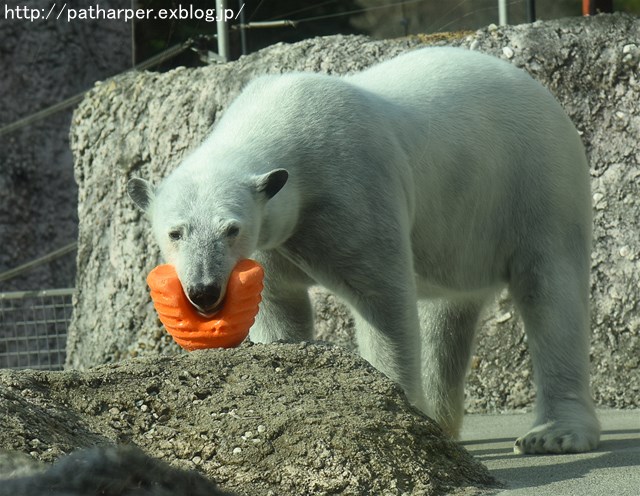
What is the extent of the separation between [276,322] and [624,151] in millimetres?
1977

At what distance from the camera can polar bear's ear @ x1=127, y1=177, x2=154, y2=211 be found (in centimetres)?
392

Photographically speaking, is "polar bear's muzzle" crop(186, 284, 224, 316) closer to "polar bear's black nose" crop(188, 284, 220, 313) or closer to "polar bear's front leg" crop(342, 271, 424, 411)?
"polar bear's black nose" crop(188, 284, 220, 313)

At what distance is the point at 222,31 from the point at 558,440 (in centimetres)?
315

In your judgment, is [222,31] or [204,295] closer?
[204,295]

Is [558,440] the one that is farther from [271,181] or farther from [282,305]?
[271,181]

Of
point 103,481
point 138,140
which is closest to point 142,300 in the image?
point 138,140

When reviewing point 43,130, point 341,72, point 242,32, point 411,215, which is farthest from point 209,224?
point 43,130

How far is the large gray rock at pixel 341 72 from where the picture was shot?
17.2ft

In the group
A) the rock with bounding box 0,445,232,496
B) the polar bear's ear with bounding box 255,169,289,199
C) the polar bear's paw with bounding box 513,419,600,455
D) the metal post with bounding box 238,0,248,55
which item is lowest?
the polar bear's paw with bounding box 513,419,600,455

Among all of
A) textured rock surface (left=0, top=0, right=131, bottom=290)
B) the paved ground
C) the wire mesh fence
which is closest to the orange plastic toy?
the paved ground

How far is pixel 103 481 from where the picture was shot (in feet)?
7.72

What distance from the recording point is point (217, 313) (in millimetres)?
3572

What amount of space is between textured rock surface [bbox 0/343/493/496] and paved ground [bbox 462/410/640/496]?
0.22m

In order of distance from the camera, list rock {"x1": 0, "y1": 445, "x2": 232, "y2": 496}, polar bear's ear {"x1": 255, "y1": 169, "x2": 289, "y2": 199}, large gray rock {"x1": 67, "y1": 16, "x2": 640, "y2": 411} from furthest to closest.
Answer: large gray rock {"x1": 67, "y1": 16, "x2": 640, "y2": 411} < polar bear's ear {"x1": 255, "y1": 169, "x2": 289, "y2": 199} < rock {"x1": 0, "y1": 445, "x2": 232, "y2": 496}
